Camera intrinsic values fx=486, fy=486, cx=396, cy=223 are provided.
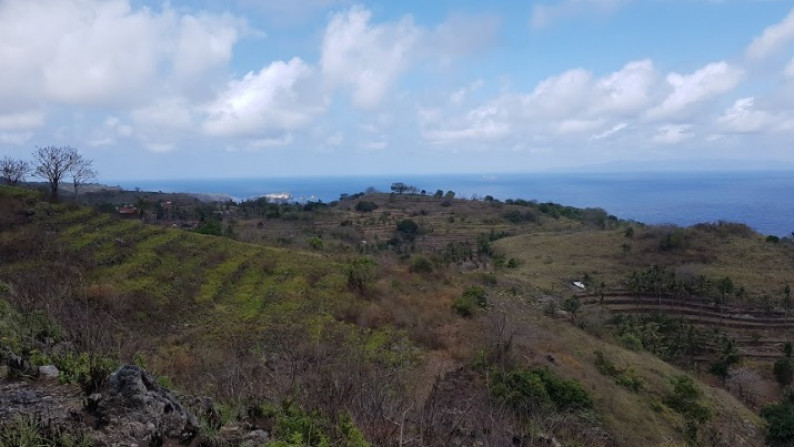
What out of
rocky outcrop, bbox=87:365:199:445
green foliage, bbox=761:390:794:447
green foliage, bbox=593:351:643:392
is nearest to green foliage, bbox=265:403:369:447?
rocky outcrop, bbox=87:365:199:445

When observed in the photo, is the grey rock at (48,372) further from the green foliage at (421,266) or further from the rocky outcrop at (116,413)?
the green foliage at (421,266)

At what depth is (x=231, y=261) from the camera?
18.2 m

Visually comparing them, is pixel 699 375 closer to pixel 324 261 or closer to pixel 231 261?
pixel 324 261

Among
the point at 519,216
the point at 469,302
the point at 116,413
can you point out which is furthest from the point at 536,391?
the point at 519,216

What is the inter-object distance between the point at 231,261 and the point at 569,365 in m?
12.2

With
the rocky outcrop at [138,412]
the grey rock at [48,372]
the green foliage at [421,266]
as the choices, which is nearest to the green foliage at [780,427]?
the green foliage at [421,266]

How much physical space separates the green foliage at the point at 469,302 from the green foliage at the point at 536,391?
5030mm

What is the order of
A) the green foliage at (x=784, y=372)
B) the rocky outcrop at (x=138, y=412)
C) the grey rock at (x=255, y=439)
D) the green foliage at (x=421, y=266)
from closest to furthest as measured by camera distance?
the rocky outcrop at (x=138, y=412), the grey rock at (x=255, y=439), the green foliage at (x=421, y=266), the green foliage at (x=784, y=372)

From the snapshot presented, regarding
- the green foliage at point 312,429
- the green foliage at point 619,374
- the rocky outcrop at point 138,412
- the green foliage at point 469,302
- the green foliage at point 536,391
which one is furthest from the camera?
the green foliage at point 469,302

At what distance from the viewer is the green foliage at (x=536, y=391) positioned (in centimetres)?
1000

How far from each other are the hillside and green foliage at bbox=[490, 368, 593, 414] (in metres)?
0.03

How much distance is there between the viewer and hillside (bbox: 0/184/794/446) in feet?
21.8

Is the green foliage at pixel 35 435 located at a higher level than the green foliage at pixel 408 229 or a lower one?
higher

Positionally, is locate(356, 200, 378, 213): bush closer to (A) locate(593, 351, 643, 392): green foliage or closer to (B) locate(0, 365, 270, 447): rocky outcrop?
(A) locate(593, 351, 643, 392): green foliage
